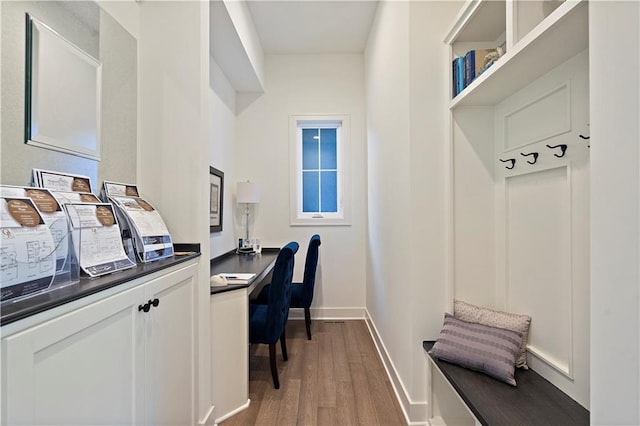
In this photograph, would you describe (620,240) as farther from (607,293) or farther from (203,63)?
(203,63)

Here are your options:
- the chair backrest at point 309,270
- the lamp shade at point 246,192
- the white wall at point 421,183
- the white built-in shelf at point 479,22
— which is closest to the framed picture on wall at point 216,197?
the lamp shade at point 246,192

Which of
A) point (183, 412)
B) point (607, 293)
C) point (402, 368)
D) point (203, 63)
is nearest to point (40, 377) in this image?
point (183, 412)

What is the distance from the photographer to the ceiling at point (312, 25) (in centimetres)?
268

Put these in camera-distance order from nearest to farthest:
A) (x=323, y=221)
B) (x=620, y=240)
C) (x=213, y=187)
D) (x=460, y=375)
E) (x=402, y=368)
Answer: (x=620, y=240)
(x=460, y=375)
(x=402, y=368)
(x=213, y=187)
(x=323, y=221)

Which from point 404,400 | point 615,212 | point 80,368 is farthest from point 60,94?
point 404,400

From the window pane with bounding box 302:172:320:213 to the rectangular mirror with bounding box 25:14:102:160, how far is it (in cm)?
243

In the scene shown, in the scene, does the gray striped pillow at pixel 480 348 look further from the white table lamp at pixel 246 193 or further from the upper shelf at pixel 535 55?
the white table lamp at pixel 246 193

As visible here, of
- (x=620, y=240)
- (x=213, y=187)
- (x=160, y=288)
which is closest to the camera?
(x=620, y=240)

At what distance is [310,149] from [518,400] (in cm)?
302

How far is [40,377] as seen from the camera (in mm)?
683

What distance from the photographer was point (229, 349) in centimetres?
175

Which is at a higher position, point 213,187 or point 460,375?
point 213,187

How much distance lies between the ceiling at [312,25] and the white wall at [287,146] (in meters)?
0.14

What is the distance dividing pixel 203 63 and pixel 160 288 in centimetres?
119
